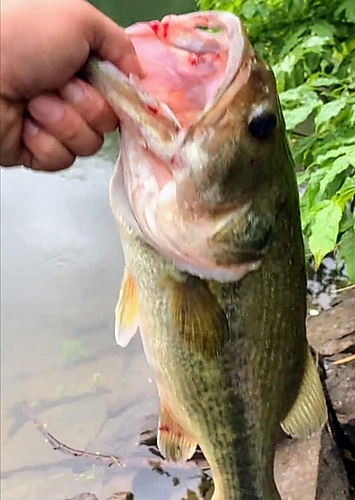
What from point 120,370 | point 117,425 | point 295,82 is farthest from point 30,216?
point 295,82

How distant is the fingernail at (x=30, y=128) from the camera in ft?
5.07

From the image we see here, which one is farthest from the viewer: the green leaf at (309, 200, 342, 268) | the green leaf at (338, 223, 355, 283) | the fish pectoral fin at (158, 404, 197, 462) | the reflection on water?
the reflection on water

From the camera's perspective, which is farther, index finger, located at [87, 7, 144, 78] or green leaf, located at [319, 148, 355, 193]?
green leaf, located at [319, 148, 355, 193]

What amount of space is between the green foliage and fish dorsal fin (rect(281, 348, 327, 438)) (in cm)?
35

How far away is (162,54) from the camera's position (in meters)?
1.55

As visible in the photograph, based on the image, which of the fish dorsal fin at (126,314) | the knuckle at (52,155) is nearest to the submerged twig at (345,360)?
the fish dorsal fin at (126,314)

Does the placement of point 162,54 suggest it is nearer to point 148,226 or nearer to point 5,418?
point 148,226

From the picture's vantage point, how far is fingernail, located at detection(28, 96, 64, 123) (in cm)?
147

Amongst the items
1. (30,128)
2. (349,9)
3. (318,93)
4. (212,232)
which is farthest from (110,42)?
(349,9)

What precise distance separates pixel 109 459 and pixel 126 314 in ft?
9.52

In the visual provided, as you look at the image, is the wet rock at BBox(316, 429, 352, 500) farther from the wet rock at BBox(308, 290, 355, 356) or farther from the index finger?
the index finger

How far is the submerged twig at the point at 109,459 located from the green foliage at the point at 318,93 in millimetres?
1727

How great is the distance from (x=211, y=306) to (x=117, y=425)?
3.38 meters

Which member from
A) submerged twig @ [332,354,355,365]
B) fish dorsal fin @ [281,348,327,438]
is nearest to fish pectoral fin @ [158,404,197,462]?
fish dorsal fin @ [281,348,327,438]
